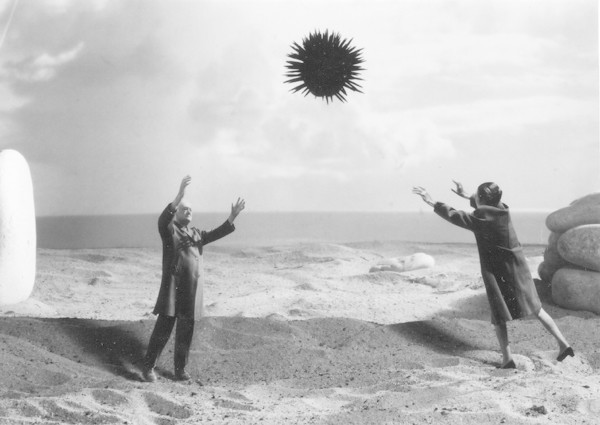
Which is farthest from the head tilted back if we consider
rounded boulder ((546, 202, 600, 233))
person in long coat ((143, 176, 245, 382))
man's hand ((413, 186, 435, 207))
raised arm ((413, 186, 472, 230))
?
rounded boulder ((546, 202, 600, 233))

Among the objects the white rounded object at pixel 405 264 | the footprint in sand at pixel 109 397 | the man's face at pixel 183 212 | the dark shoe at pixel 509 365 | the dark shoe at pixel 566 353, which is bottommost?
the footprint in sand at pixel 109 397

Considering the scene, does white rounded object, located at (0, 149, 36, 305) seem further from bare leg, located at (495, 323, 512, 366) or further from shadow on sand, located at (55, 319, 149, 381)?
bare leg, located at (495, 323, 512, 366)

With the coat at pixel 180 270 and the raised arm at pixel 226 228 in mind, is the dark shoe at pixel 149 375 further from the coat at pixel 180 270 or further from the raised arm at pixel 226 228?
the raised arm at pixel 226 228

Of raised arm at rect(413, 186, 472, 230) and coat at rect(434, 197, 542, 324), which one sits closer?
raised arm at rect(413, 186, 472, 230)

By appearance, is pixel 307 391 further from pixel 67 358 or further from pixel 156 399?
pixel 67 358

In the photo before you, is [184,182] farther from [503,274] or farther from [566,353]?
[566,353]

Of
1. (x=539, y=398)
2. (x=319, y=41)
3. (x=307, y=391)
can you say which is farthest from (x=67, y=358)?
(x=539, y=398)

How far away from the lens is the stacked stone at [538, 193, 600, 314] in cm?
836

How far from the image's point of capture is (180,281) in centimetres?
577

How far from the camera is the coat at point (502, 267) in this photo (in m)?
6.27

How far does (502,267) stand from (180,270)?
2555 mm

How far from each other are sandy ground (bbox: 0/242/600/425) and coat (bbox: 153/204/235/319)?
558 mm

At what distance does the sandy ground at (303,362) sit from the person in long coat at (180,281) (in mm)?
240

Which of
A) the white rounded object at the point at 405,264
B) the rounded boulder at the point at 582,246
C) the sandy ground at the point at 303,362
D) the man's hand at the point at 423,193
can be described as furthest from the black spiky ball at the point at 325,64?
the white rounded object at the point at 405,264
